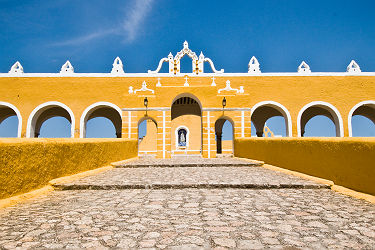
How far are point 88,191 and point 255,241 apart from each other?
3.65 meters

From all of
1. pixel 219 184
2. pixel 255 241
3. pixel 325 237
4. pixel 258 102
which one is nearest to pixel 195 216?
pixel 255 241

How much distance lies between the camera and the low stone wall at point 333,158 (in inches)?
160

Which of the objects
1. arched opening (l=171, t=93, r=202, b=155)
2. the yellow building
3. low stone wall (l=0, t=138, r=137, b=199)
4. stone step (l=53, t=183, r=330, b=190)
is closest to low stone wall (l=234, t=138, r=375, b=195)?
stone step (l=53, t=183, r=330, b=190)

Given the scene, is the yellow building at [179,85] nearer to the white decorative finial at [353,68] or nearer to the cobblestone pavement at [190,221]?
the white decorative finial at [353,68]

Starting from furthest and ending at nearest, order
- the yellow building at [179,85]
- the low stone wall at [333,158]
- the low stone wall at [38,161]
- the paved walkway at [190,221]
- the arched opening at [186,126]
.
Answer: the arched opening at [186,126] < the yellow building at [179,85] < the low stone wall at [333,158] < the low stone wall at [38,161] < the paved walkway at [190,221]

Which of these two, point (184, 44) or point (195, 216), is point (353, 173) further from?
point (184, 44)

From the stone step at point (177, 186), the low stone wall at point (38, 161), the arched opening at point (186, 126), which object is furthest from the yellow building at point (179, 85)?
the stone step at point (177, 186)

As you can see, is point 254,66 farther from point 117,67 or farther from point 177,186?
point 177,186

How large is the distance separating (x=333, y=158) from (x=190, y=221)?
12.7ft

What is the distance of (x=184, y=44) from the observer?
19.8 m

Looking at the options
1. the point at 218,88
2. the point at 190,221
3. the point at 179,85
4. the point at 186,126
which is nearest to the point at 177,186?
the point at 190,221

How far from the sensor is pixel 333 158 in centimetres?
502

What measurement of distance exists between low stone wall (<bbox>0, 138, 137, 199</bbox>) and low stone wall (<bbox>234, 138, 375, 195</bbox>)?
6077mm

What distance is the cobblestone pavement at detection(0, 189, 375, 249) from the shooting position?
7.43 feet
